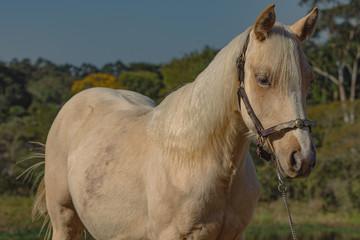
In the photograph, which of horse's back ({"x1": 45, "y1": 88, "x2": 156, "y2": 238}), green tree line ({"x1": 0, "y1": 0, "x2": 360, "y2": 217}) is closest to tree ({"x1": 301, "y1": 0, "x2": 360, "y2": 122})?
green tree line ({"x1": 0, "y1": 0, "x2": 360, "y2": 217})

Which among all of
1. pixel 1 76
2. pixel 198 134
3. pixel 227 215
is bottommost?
pixel 227 215

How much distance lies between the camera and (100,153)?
3.50 m

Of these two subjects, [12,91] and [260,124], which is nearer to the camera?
[260,124]

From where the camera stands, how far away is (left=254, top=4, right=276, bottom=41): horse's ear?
7.65 ft

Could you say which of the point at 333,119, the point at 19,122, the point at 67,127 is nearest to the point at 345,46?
the point at 333,119

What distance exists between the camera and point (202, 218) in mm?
2609

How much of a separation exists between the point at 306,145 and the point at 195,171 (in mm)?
724

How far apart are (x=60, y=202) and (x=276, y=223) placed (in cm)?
1186

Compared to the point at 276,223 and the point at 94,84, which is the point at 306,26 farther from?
the point at 276,223

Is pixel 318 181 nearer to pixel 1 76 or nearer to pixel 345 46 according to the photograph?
pixel 345 46

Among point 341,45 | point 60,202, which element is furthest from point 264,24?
point 341,45

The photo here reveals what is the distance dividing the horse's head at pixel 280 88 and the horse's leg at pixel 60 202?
215 cm

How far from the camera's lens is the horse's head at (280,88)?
218 centimetres

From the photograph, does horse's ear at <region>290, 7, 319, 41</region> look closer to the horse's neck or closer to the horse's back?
the horse's neck
